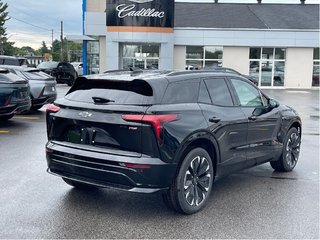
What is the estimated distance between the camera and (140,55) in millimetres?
30531

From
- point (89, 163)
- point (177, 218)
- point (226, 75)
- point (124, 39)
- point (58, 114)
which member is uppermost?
point (124, 39)

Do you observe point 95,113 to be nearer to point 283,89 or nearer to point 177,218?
point 177,218

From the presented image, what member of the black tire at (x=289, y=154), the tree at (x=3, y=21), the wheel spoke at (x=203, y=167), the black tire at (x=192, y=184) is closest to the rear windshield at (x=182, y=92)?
the black tire at (x=192, y=184)

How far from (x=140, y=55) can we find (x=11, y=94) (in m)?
20.5

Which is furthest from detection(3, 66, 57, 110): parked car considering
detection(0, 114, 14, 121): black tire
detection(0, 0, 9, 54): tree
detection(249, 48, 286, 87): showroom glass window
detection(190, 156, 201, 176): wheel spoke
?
detection(0, 0, 9, 54): tree

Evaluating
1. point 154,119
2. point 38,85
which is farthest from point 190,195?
point 38,85

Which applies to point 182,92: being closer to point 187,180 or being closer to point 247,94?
point 187,180

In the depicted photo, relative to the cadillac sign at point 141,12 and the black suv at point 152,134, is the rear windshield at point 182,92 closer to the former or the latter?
the black suv at point 152,134

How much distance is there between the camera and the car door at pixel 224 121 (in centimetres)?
520

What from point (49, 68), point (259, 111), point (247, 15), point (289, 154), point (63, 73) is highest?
point (247, 15)

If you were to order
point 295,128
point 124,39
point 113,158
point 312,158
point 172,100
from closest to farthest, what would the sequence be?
point 113,158
point 172,100
point 295,128
point 312,158
point 124,39

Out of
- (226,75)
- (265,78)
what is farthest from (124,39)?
(226,75)

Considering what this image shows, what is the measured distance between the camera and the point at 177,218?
188 inches

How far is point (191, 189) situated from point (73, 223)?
1418 mm
